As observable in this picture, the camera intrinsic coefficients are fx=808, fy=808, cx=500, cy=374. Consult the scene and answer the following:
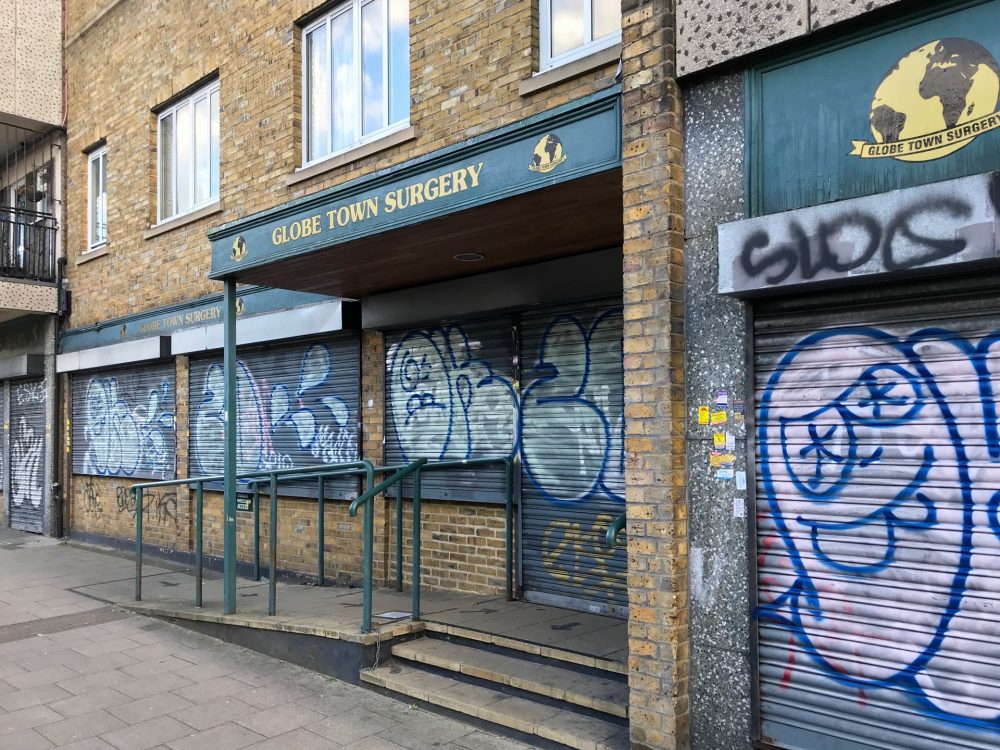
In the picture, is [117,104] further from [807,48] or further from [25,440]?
[807,48]

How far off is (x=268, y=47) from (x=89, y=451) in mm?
7224

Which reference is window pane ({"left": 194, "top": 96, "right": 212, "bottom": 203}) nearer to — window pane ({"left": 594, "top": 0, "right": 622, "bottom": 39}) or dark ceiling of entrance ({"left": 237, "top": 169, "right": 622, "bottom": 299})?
dark ceiling of entrance ({"left": 237, "top": 169, "right": 622, "bottom": 299})

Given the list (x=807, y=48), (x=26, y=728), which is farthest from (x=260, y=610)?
(x=807, y=48)

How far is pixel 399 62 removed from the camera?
→ 7574 millimetres

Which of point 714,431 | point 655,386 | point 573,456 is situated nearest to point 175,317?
point 573,456

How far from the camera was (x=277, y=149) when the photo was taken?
28.5 feet

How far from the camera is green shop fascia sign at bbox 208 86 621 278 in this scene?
4137mm

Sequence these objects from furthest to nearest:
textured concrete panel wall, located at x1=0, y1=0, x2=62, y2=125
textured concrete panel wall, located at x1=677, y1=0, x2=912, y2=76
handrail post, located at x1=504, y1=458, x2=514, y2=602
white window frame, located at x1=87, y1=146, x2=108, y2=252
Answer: textured concrete panel wall, located at x1=0, y1=0, x2=62, y2=125, white window frame, located at x1=87, y1=146, x2=108, y2=252, handrail post, located at x1=504, y1=458, x2=514, y2=602, textured concrete panel wall, located at x1=677, y1=0, x2=912, y2=76

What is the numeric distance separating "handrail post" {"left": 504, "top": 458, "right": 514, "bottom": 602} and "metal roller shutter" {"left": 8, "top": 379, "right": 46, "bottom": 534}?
405 inches

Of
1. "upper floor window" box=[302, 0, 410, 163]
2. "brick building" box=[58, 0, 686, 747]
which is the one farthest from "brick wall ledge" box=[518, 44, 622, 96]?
"upper floor window" box=[302, 0, 410, 163]

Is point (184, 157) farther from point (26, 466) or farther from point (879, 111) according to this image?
point (879, 111)

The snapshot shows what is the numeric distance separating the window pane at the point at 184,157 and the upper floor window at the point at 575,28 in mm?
6193

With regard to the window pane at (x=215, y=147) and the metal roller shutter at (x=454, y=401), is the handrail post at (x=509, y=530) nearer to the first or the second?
the metal roller shutter at (x=454, y=401)

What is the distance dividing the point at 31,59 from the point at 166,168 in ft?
12.5
